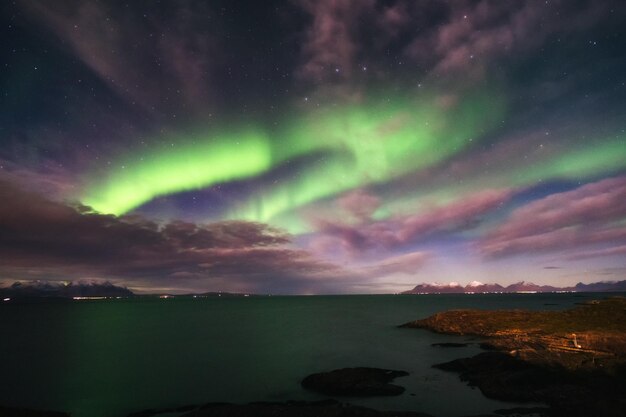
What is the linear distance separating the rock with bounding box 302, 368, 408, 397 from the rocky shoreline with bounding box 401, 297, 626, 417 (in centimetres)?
723

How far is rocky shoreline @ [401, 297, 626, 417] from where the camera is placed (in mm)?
23953

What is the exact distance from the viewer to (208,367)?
4331cm

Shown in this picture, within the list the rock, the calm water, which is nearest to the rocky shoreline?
the calm water

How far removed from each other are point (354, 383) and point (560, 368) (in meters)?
17.5

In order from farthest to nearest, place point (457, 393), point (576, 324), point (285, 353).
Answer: point (285, 353) < point (576, 324) < point (457, 393)

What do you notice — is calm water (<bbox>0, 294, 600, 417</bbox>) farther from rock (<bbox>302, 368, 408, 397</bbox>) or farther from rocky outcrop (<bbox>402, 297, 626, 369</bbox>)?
rocky outcrop (<bbox>402, 297, 626, 369</bbox>)

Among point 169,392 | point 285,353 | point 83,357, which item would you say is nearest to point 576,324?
point 285,353

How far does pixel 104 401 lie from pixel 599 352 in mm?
45376

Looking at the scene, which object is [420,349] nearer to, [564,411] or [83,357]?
[564,411]

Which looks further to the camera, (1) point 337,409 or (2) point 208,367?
(2) point 208,367

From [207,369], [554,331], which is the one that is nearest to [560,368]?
[554,331]

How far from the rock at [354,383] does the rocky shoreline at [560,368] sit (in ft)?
23.7

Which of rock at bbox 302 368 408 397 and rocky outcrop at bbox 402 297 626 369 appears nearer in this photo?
rock at bbox 302 368 408 397

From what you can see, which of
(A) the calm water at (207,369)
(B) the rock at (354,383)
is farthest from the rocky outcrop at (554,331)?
(B) the rock at (354,383)
